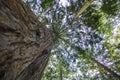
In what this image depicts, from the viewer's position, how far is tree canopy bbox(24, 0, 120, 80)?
330 inches

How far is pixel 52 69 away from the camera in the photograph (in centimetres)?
993

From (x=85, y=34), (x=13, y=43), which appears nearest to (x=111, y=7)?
(x=85, y=34)

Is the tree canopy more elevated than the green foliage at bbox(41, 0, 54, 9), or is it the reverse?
the green foliage at bbox(41, 0, 54, 9)

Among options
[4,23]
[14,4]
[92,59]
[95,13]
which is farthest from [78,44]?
[4,23]

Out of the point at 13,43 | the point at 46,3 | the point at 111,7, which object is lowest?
the point at 13,43

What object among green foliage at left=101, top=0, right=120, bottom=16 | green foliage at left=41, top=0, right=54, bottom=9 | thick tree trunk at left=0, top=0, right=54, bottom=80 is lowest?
thick tree trunk at left=0, top=0, right=54, bottom=80

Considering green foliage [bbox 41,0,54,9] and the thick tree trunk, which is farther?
green foliage [bbox 41,0,54,9]

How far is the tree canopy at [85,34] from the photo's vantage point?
8.39 meters

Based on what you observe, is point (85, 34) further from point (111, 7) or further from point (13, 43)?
point (13, 43)

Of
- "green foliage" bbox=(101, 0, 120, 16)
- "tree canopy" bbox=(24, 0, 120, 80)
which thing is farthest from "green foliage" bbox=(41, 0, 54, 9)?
"green foliage" bbox=(101, 0, 120, 16)

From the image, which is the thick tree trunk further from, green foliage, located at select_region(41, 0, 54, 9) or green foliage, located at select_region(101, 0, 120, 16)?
green foliage, located at select_region(101, 0, 120, 16)

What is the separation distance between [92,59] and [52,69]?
249cm

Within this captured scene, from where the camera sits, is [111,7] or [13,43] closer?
[13,43]

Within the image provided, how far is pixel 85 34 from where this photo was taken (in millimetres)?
8836
